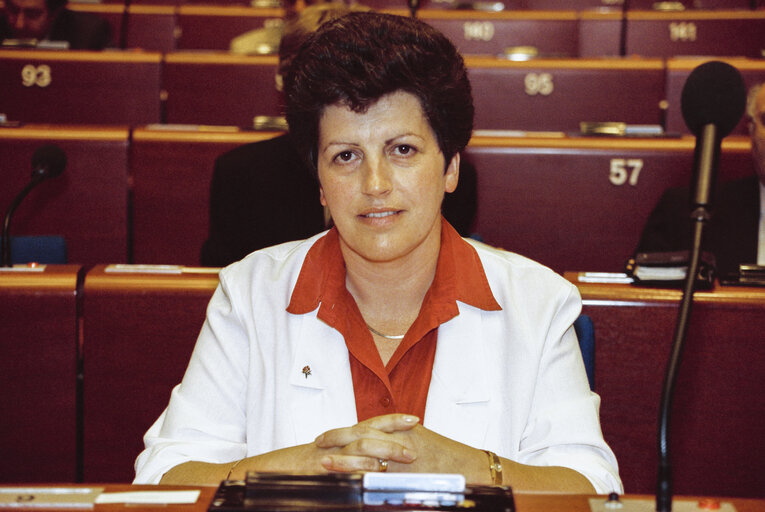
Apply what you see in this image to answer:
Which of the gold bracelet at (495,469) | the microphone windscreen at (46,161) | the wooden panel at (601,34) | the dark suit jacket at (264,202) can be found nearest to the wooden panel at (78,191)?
the dark suit jacket at (264,202)

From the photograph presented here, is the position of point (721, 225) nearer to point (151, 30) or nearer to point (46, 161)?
point (46, 161)

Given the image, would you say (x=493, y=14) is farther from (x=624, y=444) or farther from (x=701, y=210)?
(x=701, y=210)

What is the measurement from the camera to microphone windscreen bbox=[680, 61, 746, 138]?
0.94m

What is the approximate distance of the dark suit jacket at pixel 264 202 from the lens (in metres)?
2.49

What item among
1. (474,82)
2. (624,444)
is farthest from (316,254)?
(474,82)

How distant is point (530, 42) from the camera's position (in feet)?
15.6

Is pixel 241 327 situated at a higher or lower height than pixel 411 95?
lower

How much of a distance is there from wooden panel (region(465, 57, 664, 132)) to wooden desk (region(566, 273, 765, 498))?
1753mm

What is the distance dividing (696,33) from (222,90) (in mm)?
2586

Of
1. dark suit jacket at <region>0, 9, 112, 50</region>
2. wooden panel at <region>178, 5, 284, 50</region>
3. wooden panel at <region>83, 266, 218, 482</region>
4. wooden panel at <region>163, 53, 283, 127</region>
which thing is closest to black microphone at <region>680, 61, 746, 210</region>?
wooden panel at <region>83, 266, 218, 482</region>

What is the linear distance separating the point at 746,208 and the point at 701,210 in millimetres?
1731

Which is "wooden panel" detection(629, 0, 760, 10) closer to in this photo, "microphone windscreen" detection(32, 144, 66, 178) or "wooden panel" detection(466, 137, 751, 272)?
"wooden panel" detection(466, 137, 751, 272)

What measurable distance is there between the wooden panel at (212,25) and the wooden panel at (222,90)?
1.74 m

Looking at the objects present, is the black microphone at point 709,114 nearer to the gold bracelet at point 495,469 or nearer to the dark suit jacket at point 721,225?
the gold bracelet at point 495,469
